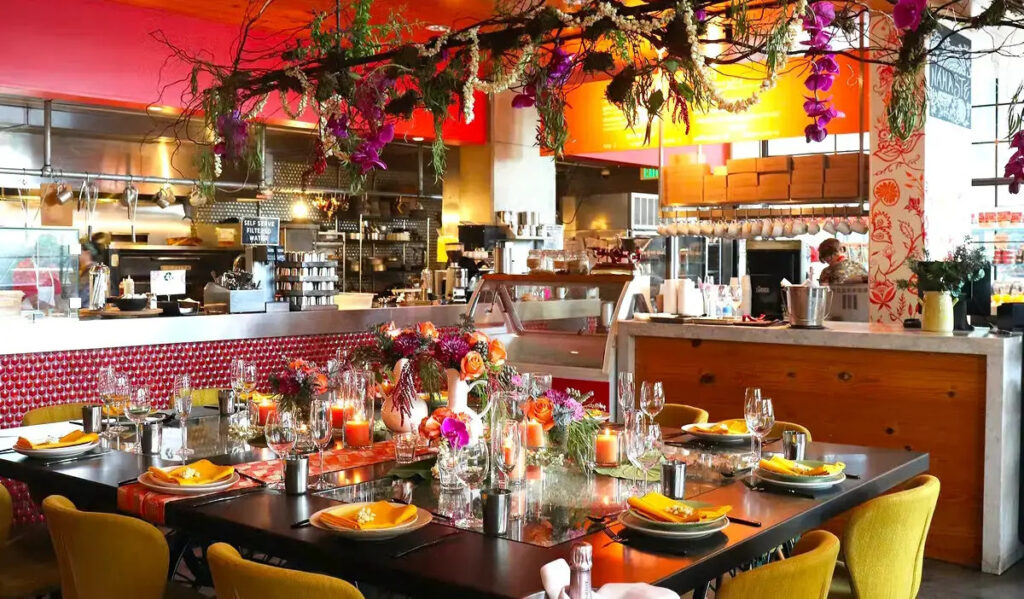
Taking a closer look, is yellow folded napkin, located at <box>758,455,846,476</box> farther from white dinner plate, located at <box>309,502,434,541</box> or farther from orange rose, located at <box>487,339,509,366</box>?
white dinner plate, located at <box>309,502,434,541</box>

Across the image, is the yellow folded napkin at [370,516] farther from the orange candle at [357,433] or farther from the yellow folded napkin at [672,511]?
the orange candle at [357,433]

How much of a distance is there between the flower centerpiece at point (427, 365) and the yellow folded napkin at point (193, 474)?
2.43 feet

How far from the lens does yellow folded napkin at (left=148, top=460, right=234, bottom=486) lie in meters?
2.78

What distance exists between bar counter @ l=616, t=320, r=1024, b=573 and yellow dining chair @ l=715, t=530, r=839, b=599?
9.24ft

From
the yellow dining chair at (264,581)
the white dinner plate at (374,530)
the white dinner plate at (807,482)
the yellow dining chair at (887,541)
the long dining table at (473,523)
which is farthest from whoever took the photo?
the white dinner plate at (807,482)

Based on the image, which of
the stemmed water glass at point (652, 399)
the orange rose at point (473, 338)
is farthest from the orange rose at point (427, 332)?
the stemmed water glass at point (652, 399)

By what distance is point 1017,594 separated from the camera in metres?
4.42

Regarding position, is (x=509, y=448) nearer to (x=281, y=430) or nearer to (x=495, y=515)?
(x=495, y=515)

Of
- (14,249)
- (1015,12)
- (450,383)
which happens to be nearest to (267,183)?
(14,249)

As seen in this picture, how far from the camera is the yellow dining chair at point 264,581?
2002mm

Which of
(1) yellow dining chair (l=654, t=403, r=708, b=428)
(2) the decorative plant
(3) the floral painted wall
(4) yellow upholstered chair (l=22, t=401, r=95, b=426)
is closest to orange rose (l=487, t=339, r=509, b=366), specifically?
(1) yellow dining chair (l=654, t=403, r=708, b=428)

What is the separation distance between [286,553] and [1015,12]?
2.74 metres

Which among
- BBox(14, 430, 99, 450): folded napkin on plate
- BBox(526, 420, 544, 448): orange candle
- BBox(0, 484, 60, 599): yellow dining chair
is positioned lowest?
BBox(0, 484, 60, 599): yellow dining chair

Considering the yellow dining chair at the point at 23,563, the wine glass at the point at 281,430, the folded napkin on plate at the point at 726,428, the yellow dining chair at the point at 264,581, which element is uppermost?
the wine glass at the point at 281,430
